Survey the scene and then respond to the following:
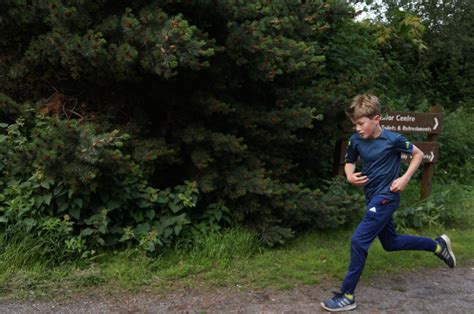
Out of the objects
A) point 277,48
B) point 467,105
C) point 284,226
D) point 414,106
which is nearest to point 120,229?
point 284,226

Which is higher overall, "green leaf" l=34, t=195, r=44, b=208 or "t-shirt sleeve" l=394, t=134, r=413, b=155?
"t-shirt sleeve" l=394, t=134, r=413, b=155

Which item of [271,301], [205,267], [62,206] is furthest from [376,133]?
[62,206]

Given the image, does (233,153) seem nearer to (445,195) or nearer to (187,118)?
(187,118)

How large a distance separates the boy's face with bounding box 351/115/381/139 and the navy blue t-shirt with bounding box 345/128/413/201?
5 centimetres

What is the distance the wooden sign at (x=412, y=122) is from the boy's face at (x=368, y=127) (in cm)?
292

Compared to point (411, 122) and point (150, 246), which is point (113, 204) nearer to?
point (150, 246)

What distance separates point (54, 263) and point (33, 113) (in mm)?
1573

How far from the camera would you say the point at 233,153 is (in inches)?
208

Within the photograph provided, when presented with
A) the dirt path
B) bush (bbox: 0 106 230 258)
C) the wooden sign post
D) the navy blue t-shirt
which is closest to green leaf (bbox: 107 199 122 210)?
bush (bbox: 0 106 230 258)

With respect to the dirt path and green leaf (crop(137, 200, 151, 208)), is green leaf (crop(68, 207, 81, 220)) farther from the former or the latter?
the dirt path

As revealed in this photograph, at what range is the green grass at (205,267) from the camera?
4.47 meters

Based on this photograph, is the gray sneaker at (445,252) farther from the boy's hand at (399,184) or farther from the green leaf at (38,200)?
the green leaf at (38,200)

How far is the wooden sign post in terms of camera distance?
7.01 meters

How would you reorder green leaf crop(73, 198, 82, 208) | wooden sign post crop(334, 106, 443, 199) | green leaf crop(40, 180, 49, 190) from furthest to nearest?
wooden sign post crop(334, 106, 443, 199) < green leaf crop(73, 198, 82, 208) < green leaf crop(40, 180, 49, 190)
